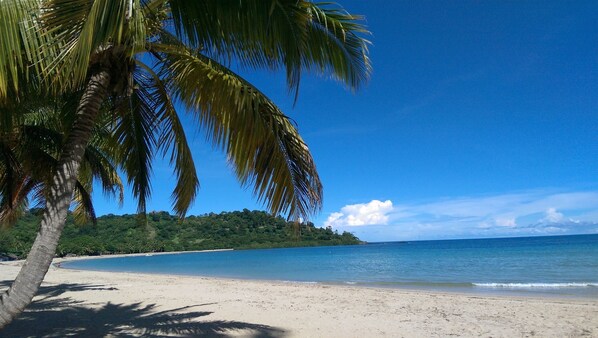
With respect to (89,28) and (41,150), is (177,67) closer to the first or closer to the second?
(89,28)

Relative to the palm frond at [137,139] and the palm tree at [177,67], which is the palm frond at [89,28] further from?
the palm frond at [137,139]

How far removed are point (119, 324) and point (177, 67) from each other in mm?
5130

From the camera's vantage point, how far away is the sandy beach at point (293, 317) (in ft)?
23.0

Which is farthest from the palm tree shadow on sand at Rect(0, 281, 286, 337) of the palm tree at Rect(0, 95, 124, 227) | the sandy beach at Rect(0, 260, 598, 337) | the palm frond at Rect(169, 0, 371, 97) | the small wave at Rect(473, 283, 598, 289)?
the small wave at Rect(473, 283, 598, 289)

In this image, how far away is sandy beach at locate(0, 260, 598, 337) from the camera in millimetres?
7023

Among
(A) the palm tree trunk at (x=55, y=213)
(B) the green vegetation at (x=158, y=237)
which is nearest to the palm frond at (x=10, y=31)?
(A) the palm tree trunk at (x=55, y=213)

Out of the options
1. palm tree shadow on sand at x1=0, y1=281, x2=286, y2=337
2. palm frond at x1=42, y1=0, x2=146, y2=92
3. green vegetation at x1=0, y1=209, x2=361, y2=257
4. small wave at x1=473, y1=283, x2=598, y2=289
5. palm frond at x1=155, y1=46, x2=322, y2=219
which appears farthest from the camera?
green vegetation at x1=0, y1=209, x2=361, y2=257

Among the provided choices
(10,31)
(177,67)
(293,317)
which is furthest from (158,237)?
(10,31)

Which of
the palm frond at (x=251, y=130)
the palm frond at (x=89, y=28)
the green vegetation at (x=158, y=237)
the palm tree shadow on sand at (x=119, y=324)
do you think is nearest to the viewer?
the palm frond at (x=89, y=28)

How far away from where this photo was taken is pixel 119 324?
7418 mm

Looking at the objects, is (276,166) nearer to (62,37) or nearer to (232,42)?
(232,42)

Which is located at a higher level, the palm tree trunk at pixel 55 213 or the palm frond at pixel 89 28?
the palm frond at pixel 89 28

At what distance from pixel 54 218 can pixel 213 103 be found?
1602 millimetres

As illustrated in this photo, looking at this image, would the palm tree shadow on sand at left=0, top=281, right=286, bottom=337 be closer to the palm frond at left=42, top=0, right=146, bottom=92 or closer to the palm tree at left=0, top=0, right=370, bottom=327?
the palm tree at left=0, top=0, right=370, bottom=327
